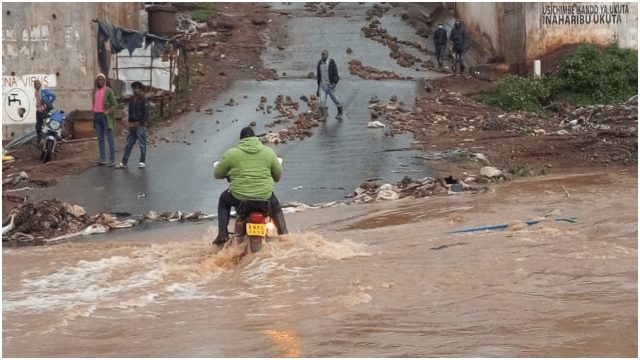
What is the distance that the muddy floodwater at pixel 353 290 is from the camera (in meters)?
6.30

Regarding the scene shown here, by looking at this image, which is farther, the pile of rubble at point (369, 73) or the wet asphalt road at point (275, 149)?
the pile of rubble at point (369, 73)

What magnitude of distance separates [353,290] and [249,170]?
1947 mm

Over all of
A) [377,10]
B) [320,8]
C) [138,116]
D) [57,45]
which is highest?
[320,8]

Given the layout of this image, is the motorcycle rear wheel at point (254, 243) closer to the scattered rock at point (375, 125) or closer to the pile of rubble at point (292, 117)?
the pile of rubble at point (292, 117)

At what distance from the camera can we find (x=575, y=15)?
23.5 m

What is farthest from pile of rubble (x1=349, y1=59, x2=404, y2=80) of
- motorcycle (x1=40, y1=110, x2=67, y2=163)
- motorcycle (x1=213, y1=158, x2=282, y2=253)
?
motorcycle (x1=213, y1=158, x2=282, y2=253)

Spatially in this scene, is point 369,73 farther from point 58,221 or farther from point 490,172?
point 58,221

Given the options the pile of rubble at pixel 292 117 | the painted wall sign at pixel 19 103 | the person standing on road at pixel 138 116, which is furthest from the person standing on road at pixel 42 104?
the pile of rubble at pixel 292 117

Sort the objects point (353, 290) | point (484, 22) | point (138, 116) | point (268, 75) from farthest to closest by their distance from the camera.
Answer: point (484, 22), point (268, 75), point (138, 116), point (353, 290)

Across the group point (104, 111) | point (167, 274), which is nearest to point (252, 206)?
point (167, 274)

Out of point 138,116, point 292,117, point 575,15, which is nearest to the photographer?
point 138,116

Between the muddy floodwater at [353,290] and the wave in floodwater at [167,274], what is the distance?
23 mm

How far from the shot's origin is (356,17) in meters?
32.5

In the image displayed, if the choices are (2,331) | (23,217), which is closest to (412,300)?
(2,331)
